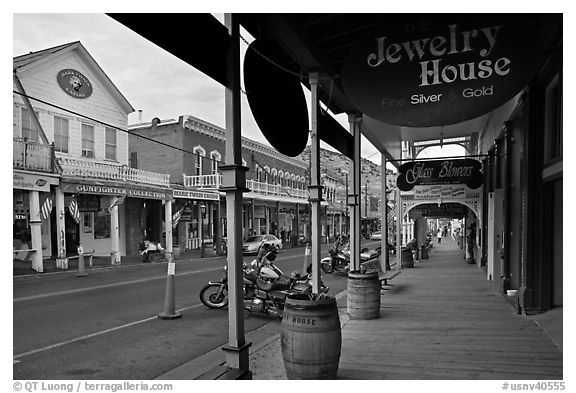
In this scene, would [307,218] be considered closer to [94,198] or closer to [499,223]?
[94,198]

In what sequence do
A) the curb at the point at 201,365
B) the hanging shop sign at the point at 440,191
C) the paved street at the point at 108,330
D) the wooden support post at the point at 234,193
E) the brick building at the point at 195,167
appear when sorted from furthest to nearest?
1. the brick building at the point at 195,167
2. the hanging shop sign at the point at 440,191
3. the paved street at the point at 108,330
4. the curb at the point at 201,365
5. the wooden support post at the point at 234,193

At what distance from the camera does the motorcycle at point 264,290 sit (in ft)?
27.1

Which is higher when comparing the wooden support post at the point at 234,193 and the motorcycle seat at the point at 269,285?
the wooden support post at the point at 234,193

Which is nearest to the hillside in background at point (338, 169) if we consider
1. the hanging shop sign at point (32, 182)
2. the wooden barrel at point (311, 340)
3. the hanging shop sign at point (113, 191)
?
the hanging shop sign at point (113, 191)

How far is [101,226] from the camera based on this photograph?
21.5m

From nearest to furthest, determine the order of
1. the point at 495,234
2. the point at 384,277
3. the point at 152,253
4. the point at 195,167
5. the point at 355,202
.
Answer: the point at 355,202, the point at 495,234, the point at 384,277, the point at 152,253, the point at 195,167

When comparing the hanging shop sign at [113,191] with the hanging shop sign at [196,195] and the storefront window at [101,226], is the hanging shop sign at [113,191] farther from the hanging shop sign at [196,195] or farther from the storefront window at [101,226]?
the storefront window at [101,226]

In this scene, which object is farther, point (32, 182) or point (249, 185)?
point (249, 185)

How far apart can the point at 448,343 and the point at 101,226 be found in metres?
19.0

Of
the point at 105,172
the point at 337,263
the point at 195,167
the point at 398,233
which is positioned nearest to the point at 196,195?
the point at 195,167

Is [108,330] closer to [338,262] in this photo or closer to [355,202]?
[355,202]

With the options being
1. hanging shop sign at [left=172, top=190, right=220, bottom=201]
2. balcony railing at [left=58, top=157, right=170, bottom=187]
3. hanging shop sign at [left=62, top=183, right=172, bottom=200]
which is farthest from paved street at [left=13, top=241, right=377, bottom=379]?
hanging shop sign at [left=172, top=190, right=220, bottom=201]

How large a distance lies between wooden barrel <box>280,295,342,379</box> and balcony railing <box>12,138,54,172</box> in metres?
14.3

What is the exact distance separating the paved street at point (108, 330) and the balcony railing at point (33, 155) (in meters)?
5.57
